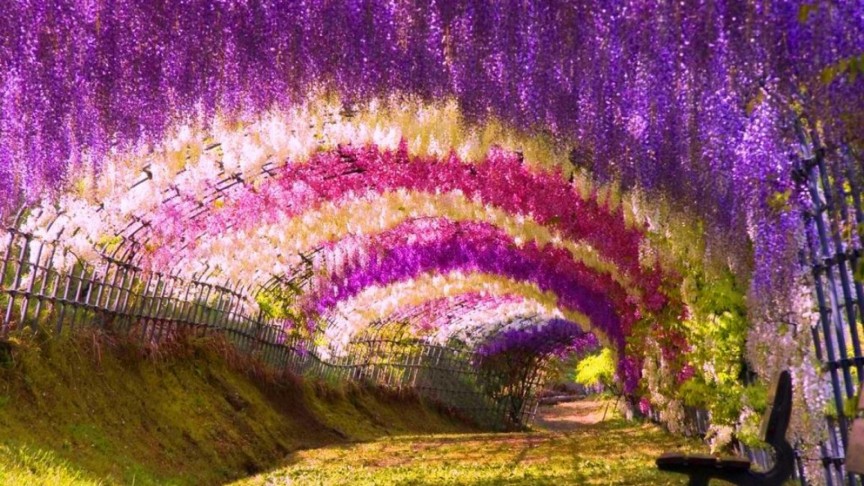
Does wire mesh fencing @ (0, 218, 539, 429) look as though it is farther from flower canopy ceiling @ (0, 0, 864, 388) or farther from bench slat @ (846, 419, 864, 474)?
bench slat @ (846, 419, 864, 474)

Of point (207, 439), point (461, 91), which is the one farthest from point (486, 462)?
point (461, 91)

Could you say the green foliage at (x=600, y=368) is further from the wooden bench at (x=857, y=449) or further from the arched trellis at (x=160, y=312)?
the wooden bench at (x=857, y=449)

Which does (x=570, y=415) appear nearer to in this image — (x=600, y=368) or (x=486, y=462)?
(x=600, y=368)

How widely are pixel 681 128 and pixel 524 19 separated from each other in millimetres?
1103

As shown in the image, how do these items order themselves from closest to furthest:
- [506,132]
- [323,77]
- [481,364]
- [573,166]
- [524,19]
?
[524,19], [323,77], [506,132], [573,166], [481,364]

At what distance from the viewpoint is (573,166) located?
27.6ft

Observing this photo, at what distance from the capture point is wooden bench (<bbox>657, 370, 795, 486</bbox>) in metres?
4.47

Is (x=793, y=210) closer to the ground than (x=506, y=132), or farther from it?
closer to the ground

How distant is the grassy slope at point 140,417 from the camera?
323 inches

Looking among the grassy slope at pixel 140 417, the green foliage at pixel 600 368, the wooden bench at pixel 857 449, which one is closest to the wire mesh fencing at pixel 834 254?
the wooden bench at pixel 857 449

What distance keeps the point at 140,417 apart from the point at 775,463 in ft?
25.5

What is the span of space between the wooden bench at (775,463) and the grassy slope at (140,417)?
393 cm

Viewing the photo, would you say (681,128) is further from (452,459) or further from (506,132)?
(452,459)

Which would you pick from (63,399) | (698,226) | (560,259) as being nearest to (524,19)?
(698,226)
